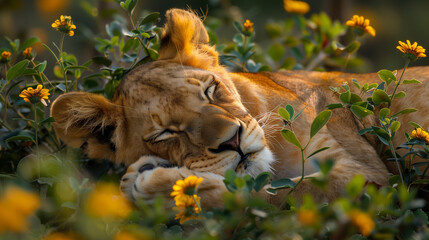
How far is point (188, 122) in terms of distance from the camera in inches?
110

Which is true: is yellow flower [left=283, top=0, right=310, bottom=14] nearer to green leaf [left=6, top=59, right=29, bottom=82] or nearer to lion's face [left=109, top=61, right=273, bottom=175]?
lion's face [left=109, top=61, right=273, bottom=175]

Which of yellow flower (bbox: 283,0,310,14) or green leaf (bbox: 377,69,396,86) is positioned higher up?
green leaf (bbox: 377,69,396,86)

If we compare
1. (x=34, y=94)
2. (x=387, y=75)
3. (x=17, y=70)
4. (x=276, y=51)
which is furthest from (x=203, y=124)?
(x=276, y=51)

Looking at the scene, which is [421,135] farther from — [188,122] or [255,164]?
[188,122]

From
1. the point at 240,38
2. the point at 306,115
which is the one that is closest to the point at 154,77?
the point at 306,115

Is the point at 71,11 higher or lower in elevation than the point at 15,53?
lower

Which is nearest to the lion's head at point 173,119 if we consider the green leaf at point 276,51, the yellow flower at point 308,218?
the yellow flower at point 308,218

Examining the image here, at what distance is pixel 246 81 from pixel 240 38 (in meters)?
0.86

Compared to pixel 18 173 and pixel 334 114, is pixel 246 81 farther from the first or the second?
pixel 18 173

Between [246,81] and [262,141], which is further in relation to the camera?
[246,81]

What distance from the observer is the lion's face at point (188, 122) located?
8.80 ft

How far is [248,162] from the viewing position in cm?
271

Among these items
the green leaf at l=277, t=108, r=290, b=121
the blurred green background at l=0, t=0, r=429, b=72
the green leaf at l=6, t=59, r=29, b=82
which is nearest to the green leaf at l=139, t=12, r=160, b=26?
the green leaf at l=6, t=59, r=29, b=82

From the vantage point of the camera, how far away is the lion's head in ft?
8.87
